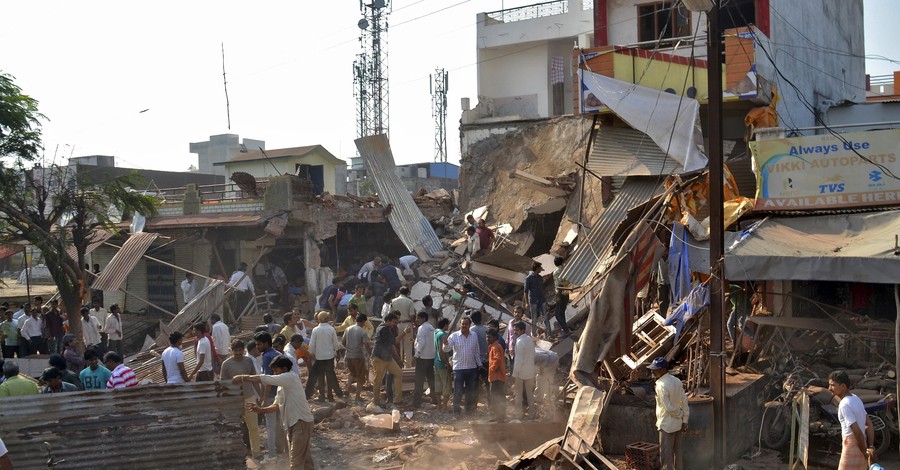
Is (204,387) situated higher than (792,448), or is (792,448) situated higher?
(204,387)

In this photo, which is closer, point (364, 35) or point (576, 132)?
point (576, 132)

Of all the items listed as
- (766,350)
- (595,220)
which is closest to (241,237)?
(595,220)

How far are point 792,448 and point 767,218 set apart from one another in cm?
455

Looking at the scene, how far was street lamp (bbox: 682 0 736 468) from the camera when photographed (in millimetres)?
9000

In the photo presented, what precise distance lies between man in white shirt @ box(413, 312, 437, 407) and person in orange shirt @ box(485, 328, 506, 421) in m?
1.11

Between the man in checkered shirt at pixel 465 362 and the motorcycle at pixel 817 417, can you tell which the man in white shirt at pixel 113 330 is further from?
the motorcycle at pixel 817 417

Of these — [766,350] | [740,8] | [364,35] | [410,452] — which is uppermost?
[364,35]

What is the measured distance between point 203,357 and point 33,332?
26.5ft

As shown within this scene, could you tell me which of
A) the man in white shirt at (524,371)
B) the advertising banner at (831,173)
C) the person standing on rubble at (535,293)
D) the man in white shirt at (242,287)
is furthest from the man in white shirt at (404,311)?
the man in white shirt at (242,287)

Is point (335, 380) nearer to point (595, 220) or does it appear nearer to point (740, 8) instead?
point (595, 220)

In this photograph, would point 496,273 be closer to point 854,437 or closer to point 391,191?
point 391,191

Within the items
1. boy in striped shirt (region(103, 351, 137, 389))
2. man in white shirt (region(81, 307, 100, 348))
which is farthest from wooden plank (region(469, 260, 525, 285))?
boy in striped shirt (region(103, 351, 137, 389))

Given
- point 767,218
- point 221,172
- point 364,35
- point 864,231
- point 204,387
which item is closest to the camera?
point 204,387

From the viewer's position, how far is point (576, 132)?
23406mm
